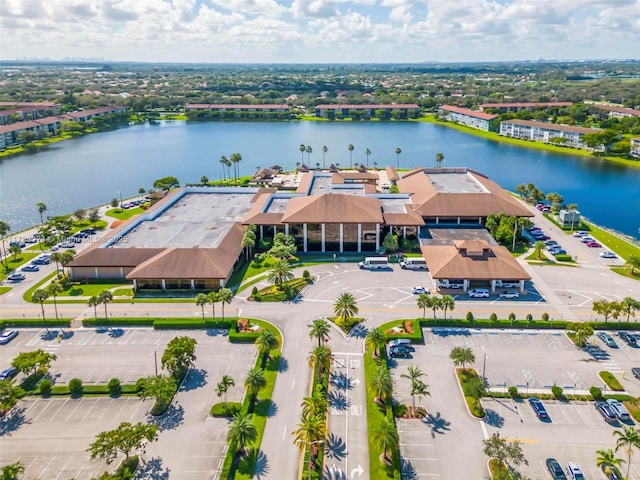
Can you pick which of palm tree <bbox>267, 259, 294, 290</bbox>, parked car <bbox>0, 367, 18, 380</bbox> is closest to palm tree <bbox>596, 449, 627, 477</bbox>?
palm tree <bbox>267, 259, 294, 290</bbox>

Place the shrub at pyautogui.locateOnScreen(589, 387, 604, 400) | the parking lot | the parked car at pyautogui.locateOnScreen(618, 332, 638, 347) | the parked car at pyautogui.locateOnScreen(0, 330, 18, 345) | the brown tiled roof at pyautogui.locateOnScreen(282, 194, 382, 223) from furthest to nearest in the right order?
the brown tiled roof at pyautogui.locateOnScreen(282, 194, 382, 223) < the parked car at pyautogui.locateOnScreen(0, 330, 18, 345) < the parked car at pyautogui.locateOnScreen(618, 332, 638, 347) < the shrub at pyautogui.locateOnScreen(589, 387, 604, 400) < the parking lot

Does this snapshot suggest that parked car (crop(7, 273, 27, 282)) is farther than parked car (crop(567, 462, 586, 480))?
Yes

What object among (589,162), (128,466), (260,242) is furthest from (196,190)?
(589,162)

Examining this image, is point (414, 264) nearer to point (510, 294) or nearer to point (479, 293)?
point (479, 293)

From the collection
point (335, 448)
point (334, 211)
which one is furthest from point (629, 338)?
point (334, 211)

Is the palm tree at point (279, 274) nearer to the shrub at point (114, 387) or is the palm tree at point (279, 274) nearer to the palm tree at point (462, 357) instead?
the shrub at point (114, 387)

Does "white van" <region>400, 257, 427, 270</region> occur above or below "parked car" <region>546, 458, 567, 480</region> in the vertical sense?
above

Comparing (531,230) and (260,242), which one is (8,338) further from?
(531,230)

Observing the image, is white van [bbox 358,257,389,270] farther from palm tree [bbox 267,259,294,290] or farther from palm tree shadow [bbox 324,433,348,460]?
palm tree shadow [bbox 324,433,348,460]
